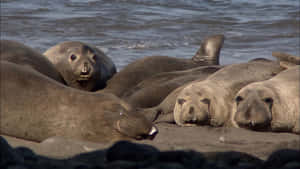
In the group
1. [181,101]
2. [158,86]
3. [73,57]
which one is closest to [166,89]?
[158,86]

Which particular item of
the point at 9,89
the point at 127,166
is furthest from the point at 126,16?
the point at 127,166

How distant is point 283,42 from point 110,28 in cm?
451

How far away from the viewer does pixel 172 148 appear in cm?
352

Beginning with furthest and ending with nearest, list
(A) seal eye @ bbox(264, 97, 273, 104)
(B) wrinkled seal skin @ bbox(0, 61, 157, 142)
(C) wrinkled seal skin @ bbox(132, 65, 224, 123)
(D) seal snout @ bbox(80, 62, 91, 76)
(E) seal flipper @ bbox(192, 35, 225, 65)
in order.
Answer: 1. (E) seal flipper @ bbox(192, 35, 225, 65)
2. (D) seal snout @ bbox(80, 62, 91, 76)
3. (C) wrinkled seal skin @ bbox(132, 65, 224, 123)
4. (A) seal eye @ bbox(264, 97, 273, 104)
5. (B) wrinkled seal skin @ bbox(0, 61, 157, 142)

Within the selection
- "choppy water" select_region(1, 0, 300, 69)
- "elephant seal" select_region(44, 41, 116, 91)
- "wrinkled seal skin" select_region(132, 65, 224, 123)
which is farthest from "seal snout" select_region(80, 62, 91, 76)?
"choppy water" select_region(1, 0, 300, 69)

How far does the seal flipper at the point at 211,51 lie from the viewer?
306 inches

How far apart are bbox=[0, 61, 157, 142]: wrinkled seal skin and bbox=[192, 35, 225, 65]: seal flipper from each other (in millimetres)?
4002

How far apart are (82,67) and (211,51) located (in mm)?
2432

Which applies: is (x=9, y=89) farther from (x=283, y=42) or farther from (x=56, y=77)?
(x=283, y=42)

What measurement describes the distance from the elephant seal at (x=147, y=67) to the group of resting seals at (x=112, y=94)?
0.5 inches

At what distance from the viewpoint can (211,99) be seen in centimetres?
502

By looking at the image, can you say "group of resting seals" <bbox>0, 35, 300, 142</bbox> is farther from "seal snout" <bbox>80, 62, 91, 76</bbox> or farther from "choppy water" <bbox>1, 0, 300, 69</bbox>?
"choppy water" <bbox>1, 0, 300, 69</bbox>

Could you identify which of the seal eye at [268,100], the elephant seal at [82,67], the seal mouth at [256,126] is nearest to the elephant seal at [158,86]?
the elephant seal at [82,67]

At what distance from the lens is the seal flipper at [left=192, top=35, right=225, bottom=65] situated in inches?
306
